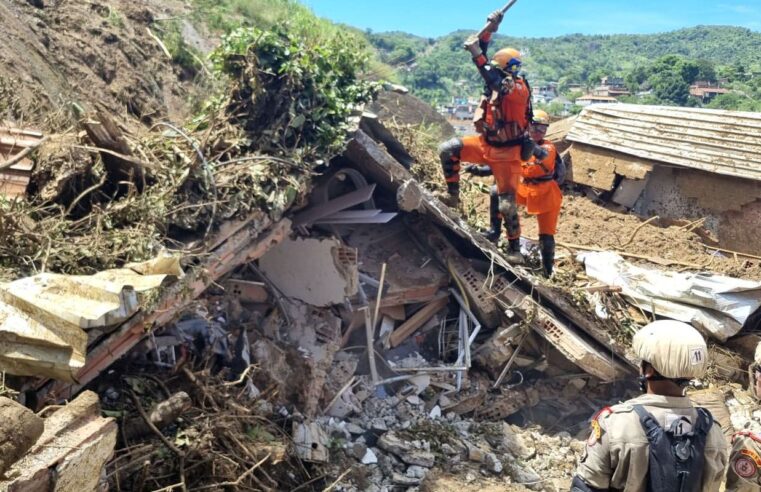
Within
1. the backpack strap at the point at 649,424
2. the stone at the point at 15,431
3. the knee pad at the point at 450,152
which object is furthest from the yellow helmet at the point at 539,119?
the stone at the point at 15,431

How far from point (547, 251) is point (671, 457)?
4389 mm

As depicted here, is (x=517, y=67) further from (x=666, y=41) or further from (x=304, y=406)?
(x=666, y=41)

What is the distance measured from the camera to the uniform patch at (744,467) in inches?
Result: 117

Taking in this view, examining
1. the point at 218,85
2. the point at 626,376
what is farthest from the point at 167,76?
the point at 626,376

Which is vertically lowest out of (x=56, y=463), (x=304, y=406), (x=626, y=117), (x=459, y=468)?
(x=459, y=468)

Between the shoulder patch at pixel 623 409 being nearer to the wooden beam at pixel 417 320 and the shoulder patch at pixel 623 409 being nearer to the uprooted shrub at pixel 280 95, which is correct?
the uprooted shrub at pixel 280 95

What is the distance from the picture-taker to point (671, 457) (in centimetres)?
276

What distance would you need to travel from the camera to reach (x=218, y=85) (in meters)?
7.16

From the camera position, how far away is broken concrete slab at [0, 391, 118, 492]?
258 centimetres

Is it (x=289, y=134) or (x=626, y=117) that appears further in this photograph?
(x=626, y=117)

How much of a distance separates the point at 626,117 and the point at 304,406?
730 cm

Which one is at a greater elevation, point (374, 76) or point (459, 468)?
point (374, 76)

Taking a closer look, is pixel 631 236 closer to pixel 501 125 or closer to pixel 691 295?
pixel 691 295

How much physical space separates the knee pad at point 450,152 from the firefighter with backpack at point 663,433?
4.16 metres
